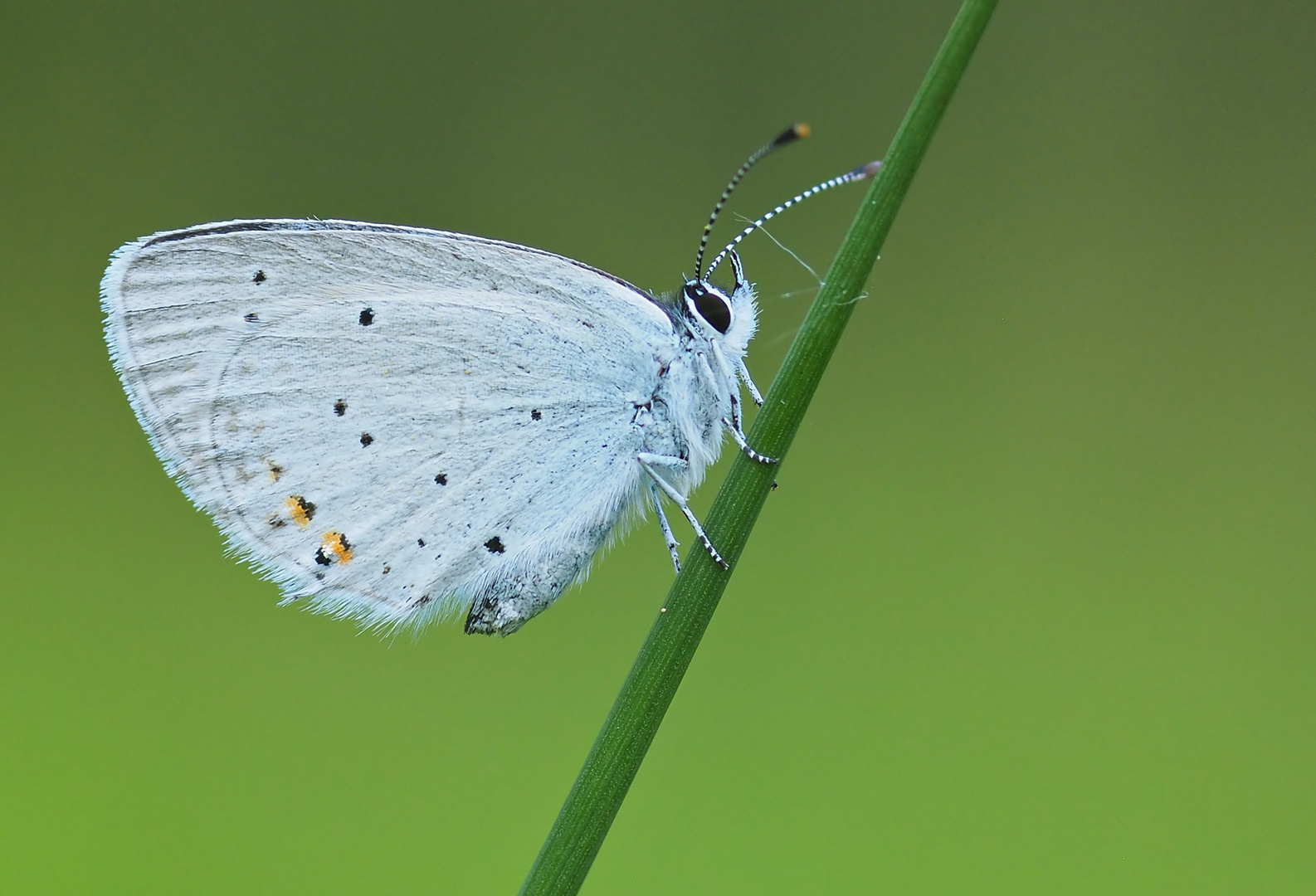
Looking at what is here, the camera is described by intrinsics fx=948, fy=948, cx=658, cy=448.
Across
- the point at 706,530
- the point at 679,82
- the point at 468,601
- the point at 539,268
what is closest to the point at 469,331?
the point at 539,268

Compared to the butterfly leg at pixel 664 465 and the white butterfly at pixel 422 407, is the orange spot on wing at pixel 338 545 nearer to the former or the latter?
the white butterfly at pixel 422 407

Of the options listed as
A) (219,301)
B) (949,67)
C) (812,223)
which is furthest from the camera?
(812,223)

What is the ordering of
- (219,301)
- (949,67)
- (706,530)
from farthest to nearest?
(219,301)
(706,530)
(949,67)

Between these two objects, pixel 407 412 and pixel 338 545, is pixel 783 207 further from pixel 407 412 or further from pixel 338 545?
pixel 338 545

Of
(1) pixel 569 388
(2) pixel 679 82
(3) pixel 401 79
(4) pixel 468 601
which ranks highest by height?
(3) pixel 401 79

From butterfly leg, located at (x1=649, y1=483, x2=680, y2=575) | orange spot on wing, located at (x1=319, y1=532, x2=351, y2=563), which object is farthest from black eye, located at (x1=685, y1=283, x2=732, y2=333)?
orange spot on wing, located at (x1=319, y1=532, x2=351, y2=563)

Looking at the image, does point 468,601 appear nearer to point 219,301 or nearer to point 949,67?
point 219,301

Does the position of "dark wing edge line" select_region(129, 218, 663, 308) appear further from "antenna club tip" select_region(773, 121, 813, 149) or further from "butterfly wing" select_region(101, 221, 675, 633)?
"antenna club tip" select_region(773, 121, 813, 149)

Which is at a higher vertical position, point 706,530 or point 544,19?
point 544,19
